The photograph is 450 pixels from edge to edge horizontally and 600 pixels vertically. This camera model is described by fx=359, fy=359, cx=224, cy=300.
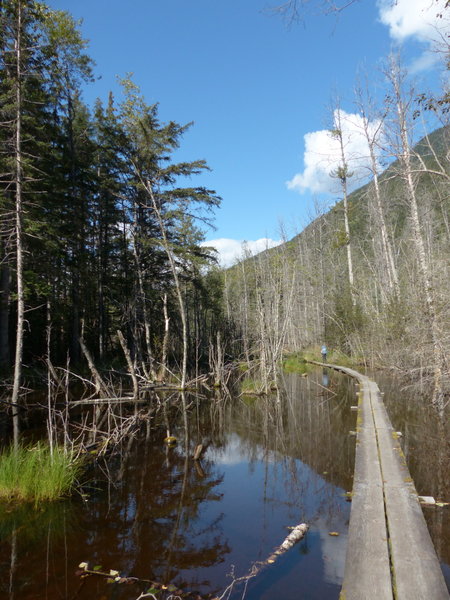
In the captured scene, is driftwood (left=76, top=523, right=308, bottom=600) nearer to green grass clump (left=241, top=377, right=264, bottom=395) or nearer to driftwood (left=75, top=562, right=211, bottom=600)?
driftwood (left=75, top=562, right=211, bottom=600)

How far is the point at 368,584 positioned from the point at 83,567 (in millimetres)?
2907

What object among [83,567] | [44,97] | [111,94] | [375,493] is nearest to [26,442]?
[83,567]

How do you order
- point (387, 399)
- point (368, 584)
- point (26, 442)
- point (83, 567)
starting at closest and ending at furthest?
point (368, 584)
point (83, 567)
point (26, 442)
point (387, 399)

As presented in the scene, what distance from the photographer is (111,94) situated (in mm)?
20422

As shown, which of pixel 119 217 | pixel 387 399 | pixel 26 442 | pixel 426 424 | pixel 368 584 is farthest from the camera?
pixel 119 217

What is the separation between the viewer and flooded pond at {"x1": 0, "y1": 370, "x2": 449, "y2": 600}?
3.64 meters

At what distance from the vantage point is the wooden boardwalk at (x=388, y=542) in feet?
8.91

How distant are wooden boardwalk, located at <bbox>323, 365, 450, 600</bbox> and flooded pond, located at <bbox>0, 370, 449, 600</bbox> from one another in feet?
1.81

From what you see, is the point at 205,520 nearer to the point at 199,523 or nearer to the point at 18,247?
the point at 199,523

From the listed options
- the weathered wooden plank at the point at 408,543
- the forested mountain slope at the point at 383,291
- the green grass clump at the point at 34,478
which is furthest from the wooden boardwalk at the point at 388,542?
the forested mountain slope at the point at 383,291

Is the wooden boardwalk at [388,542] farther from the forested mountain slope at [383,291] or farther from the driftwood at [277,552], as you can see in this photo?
the forested mountain slope at [383,291]

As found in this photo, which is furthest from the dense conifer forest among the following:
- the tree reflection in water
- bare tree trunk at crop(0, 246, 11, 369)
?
the tree reflection in water

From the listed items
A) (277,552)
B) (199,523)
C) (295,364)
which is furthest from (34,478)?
(295,364)

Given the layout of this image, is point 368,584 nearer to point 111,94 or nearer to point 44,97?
point 44,97
